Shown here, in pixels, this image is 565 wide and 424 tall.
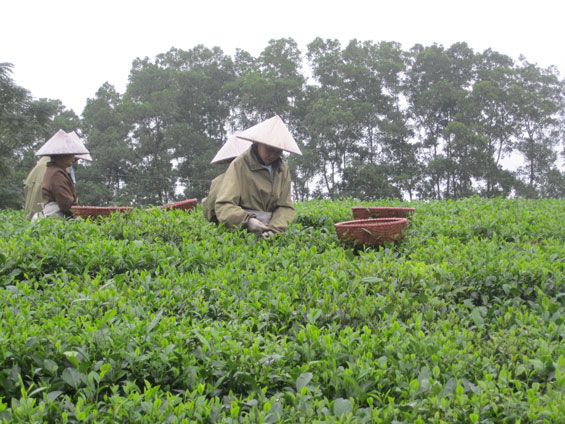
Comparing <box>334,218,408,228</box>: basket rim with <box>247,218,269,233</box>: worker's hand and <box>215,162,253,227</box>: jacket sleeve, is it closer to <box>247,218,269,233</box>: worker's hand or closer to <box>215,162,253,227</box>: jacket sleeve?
<box>247,218,269,233</box>: worker's hand

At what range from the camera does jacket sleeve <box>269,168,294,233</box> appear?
433 centimetres

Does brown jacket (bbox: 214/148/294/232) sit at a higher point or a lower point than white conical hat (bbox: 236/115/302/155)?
lower

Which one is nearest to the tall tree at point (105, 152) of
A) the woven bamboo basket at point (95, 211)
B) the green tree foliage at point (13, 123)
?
the green tree foliage at point (13, 123)

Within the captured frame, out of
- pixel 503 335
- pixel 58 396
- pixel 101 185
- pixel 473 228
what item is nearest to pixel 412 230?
pixel 473 228

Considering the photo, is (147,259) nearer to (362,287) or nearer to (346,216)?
(362,287)

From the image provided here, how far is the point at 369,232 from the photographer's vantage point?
3971mm

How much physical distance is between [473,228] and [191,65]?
2919 cm

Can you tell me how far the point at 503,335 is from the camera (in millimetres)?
2412

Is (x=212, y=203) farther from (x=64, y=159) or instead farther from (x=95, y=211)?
(x=64, y=159)

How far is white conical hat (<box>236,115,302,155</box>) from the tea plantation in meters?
0.78

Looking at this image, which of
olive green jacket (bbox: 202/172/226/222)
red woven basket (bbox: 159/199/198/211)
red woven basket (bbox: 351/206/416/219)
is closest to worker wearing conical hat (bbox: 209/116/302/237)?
olive green jacket (bbox: 202/172/226/222)

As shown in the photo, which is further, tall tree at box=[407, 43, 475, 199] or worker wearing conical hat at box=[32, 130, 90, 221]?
tall tree at box=[407, 43, 475, 199]

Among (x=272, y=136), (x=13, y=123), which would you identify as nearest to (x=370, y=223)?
(x=272, y=136)

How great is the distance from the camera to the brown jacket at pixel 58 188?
5129mm
